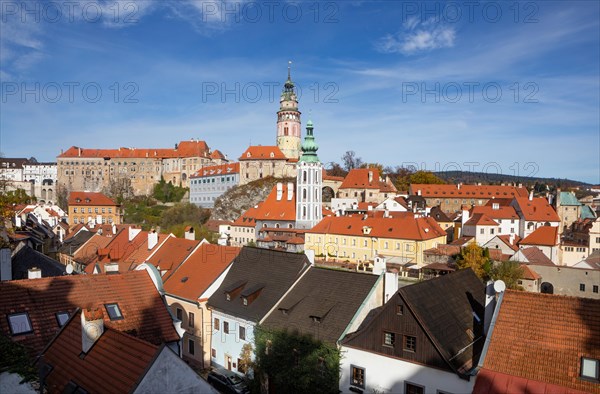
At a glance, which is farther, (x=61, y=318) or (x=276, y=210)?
(x=276, y=210)

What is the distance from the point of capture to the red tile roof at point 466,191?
88.0 meters

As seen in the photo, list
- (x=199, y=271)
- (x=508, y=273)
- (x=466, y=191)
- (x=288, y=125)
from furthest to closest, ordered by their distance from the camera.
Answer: (x=288, y=125), (x=466, y=191), (x=508, y=273), (x=199, y=271)

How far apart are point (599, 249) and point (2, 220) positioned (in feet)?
191

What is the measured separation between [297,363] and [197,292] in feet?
28.7

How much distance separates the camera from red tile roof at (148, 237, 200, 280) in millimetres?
27875

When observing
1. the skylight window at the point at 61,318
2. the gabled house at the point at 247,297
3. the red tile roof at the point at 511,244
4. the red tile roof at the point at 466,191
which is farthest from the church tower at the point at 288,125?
the skylight window at the point at 61,318

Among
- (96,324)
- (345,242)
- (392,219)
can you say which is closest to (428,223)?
(392,219)

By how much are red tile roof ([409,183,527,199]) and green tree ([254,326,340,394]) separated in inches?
3031

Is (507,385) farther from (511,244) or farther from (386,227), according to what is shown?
(511,244)

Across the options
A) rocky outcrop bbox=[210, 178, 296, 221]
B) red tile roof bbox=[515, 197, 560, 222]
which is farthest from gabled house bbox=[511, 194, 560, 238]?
rocky outcrop bbox=[210, 178, 296, 221]

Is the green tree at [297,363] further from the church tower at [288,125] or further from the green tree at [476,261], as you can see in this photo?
the church tower at [288,125]

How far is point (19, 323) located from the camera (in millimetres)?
13641

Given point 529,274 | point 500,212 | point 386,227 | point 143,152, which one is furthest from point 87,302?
point 143,152

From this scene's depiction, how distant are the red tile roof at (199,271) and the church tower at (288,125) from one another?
8633cm
